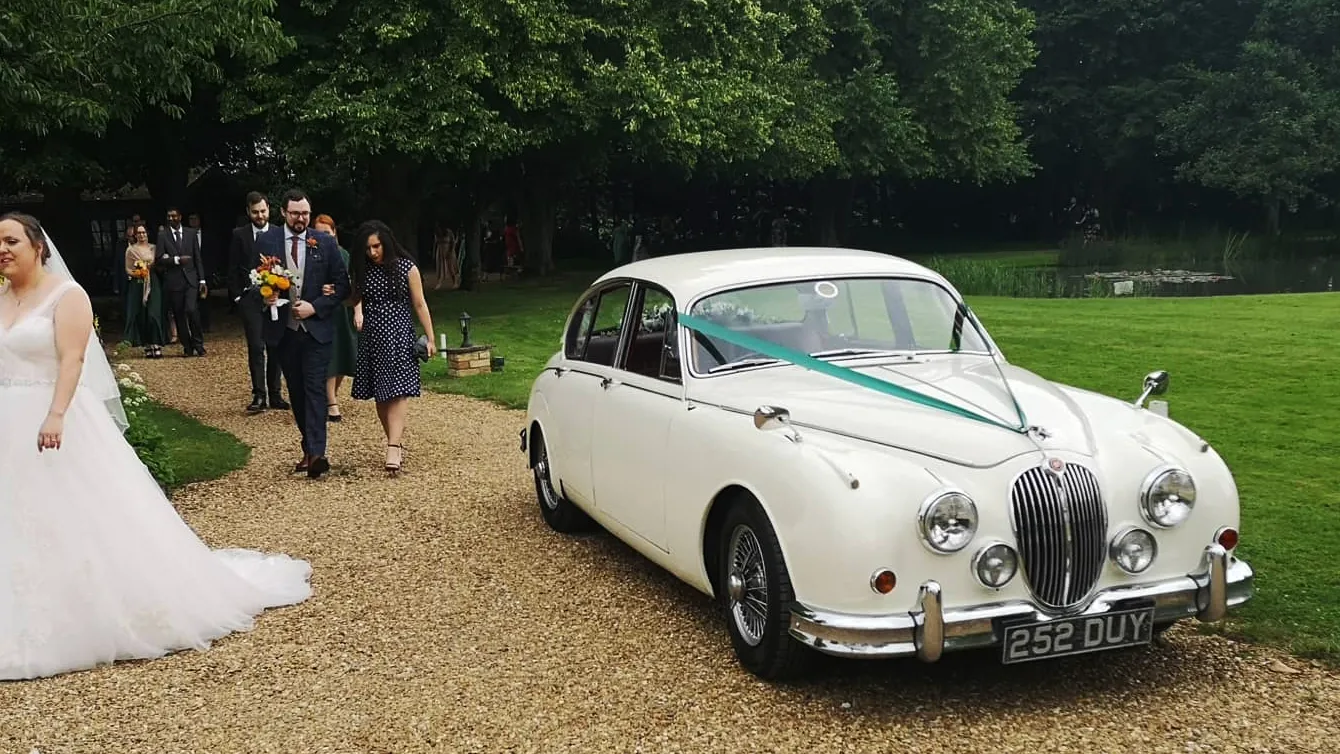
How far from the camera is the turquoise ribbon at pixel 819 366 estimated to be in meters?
4.91

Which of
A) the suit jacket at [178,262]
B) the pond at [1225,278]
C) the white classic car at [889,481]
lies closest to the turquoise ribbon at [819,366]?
the white classic car at [889,481]

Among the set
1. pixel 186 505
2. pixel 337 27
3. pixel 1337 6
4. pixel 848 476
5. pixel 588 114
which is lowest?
pixel 186 505

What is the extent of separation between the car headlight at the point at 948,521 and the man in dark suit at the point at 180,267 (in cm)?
1419

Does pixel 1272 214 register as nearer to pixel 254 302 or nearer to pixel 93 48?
pixel 254 302

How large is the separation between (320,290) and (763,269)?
4.48 meters

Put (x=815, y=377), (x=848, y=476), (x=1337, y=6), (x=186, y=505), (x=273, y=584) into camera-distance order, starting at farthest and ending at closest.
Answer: (x=1337, y=6) < (x=186, y=505) < (x=273, y=584) < (x=815, y=377) < (x=848, y=476)

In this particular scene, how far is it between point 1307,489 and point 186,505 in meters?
7.94

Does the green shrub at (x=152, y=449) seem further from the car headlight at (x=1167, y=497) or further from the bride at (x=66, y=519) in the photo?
the car headlight at (x=1167, y=497)

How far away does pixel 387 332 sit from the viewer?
911 centimetres

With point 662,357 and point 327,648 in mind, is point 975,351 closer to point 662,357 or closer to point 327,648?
point 662,357

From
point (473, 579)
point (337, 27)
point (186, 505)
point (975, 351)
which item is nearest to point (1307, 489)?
point (975, 351)

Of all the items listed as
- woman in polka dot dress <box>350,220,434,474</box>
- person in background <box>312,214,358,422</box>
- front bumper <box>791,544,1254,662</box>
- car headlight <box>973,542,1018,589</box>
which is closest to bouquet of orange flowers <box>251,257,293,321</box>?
woman in polka dot dress <box>350,220,434,474</box>

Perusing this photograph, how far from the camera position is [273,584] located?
6.50 m

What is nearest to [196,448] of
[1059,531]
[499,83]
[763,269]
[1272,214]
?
[763,269]
